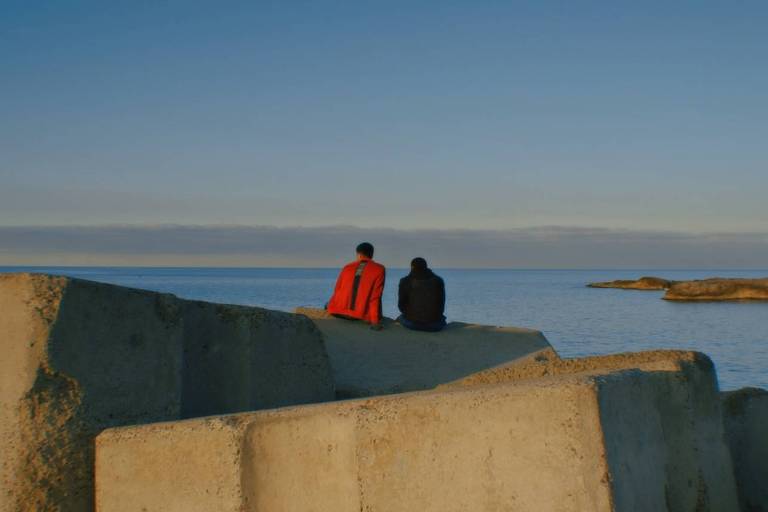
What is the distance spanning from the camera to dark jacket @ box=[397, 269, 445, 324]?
362 inches

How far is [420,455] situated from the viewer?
10.2 feet

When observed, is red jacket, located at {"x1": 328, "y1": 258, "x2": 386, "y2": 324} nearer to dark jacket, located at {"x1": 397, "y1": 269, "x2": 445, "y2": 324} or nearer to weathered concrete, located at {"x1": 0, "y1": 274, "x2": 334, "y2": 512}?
dark jacket, located at {"x1": 397, "y1": 269, "x2": 445, "y2": 324}

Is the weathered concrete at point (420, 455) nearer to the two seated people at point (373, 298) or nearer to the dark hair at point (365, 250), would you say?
the two seated people at point (373, 298)

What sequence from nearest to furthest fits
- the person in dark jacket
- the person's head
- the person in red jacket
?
the person in red jacket < the person in dark jacket < the person's head

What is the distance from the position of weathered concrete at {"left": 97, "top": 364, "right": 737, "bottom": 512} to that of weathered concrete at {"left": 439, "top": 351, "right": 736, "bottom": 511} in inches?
9.8

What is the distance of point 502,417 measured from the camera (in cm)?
302

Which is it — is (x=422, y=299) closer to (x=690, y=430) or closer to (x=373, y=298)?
(x=373, y=298)

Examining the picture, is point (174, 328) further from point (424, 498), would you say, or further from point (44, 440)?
point (424, 498)

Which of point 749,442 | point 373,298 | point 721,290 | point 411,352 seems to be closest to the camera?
point 749,442

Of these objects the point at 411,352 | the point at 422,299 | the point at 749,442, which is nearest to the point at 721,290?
the point at 422,299

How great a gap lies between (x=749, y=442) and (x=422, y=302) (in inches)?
187

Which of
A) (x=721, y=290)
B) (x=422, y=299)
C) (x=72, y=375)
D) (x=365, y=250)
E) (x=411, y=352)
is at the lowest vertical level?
(x=721, y=290)

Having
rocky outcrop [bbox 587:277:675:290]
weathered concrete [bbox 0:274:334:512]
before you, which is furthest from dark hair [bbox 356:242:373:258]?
rocky outcrop [bbox 587:277:675:290]

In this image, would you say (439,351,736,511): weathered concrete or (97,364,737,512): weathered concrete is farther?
(439,351,736,511): weathered concrete
